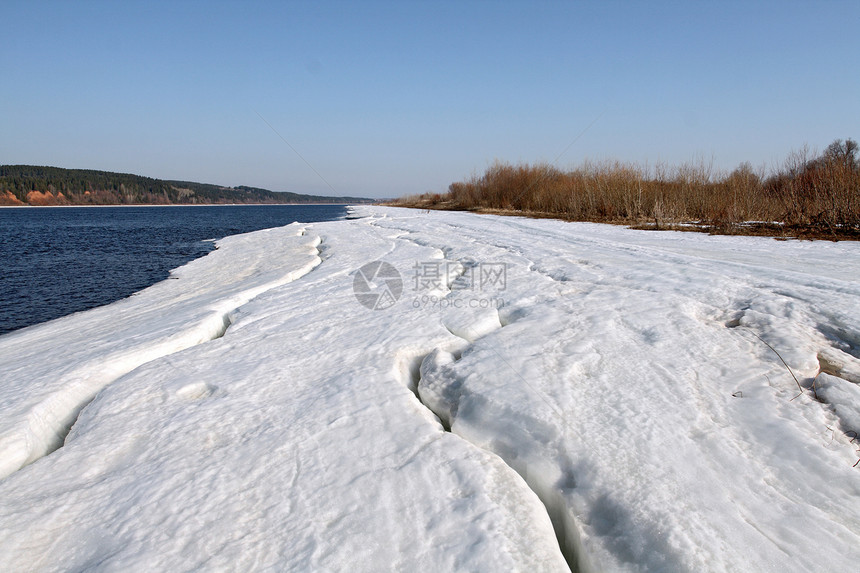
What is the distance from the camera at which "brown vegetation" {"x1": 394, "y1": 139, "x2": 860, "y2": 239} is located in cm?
751

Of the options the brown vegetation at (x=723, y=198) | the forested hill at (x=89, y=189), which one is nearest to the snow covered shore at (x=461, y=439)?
the brown vegetation at (x=723, y=198)

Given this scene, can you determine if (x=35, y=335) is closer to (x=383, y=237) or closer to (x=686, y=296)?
(x=686, y=296)

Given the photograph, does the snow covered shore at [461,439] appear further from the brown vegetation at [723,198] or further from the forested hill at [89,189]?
the forested hill at [89,189]

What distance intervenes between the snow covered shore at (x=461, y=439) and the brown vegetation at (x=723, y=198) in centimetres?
571

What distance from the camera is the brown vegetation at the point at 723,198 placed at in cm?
751

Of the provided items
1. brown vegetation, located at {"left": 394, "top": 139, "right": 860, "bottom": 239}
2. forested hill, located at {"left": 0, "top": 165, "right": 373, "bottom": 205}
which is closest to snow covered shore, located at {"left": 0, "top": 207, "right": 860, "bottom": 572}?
brown vegetation, located at {"left": 394, "top": 139, "right": 860, "bottom": 239}

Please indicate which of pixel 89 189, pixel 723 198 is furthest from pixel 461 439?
pixel 89 189

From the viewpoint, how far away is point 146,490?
159 cm

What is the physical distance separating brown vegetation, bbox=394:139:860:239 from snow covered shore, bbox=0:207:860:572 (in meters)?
5.71

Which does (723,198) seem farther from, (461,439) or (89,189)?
(89,189)

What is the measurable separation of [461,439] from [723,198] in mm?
12373

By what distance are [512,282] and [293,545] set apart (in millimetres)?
3546

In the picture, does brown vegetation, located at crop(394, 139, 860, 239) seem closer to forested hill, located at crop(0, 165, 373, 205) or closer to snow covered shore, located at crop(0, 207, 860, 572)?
snow covered shore, located at crop(0, 207, 860, 572)

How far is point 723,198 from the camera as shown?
1121 cm
